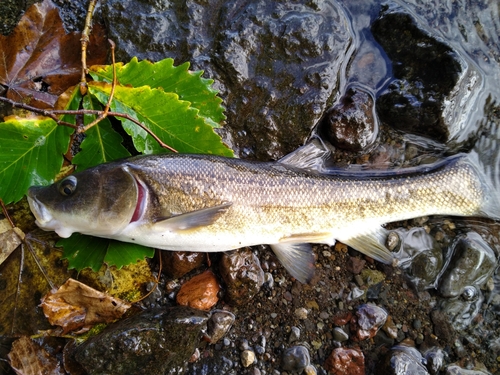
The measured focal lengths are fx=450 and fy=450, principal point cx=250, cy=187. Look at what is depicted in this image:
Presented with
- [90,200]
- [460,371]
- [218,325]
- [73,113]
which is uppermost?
[73,113]

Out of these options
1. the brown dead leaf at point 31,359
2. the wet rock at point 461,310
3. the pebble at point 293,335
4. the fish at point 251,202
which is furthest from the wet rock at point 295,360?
the brown dead leaf at point 31,359

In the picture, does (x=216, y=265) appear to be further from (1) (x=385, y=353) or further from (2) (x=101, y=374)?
(1) (x=385, y=353)

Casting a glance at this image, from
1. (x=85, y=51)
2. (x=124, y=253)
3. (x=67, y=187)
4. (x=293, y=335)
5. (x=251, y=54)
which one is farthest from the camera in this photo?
(x=251, y=54)

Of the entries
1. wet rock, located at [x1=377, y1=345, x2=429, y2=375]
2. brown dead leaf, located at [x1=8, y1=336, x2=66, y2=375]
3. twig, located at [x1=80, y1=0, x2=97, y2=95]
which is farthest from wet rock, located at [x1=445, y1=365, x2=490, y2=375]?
twig, located at [x1=80, y1=0, x2=97, y2=95]

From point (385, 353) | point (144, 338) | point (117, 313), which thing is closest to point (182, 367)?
point (144, 338)

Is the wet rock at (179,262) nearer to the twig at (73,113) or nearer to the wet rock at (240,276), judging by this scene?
the wet rock at (240,276)

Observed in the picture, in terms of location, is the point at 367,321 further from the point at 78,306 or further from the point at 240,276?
the point at 78,306

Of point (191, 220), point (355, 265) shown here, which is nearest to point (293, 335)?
point (355, 265)

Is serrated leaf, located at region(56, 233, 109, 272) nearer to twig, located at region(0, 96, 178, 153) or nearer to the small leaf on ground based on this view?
the small leaf on ground
